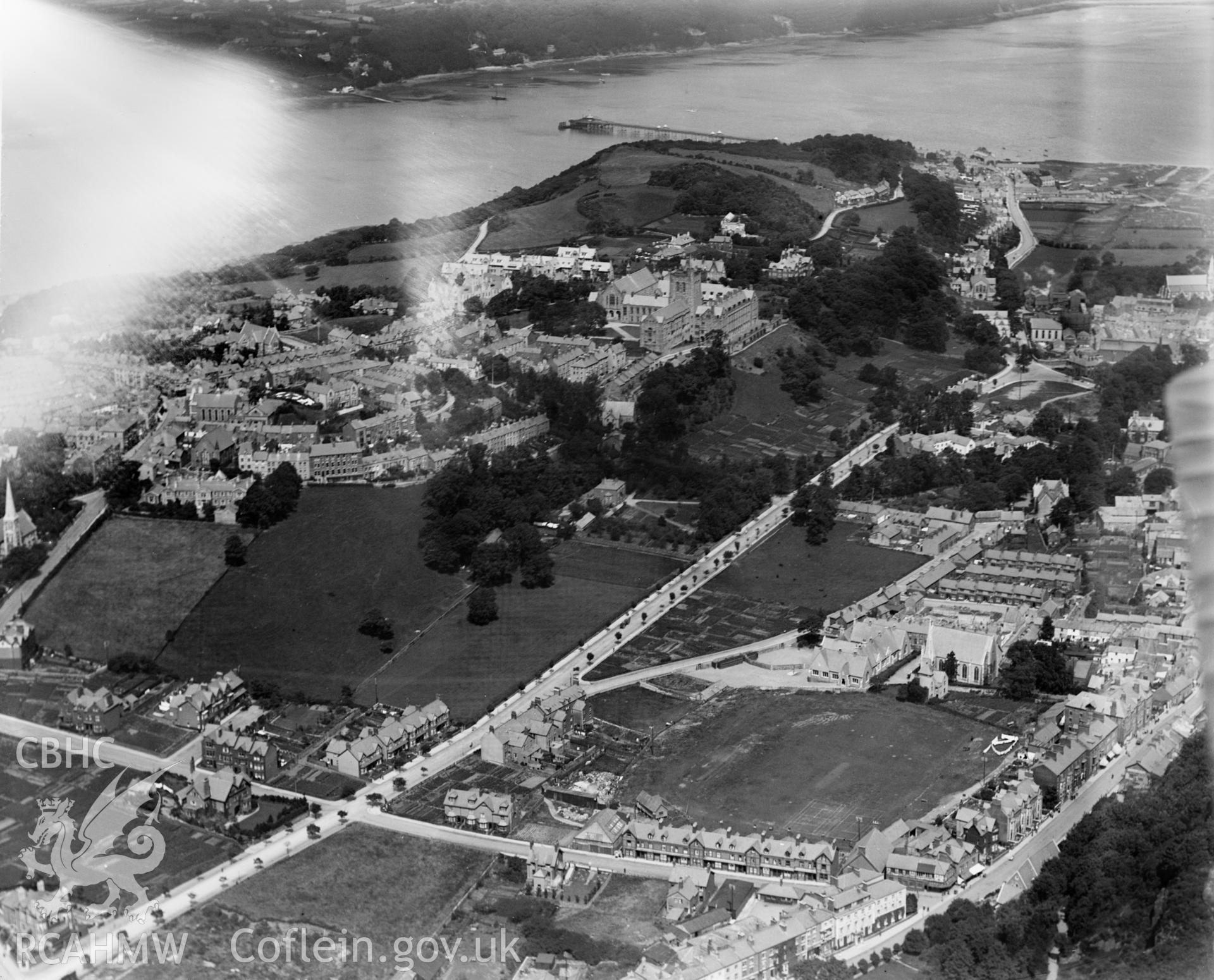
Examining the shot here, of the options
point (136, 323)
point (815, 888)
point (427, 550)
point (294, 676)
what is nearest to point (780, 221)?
point (136, 323)

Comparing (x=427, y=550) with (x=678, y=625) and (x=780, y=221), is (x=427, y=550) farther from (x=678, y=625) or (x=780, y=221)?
(x=780, y=221)

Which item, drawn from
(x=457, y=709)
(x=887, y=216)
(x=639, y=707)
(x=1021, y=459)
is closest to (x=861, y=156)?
(x=887, y=216)

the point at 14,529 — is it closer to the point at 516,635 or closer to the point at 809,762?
the point at 516,635

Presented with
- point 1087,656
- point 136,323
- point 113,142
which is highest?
point 113,142

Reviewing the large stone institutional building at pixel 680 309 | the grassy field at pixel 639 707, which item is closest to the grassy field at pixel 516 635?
the grassy field at pixel 639 707

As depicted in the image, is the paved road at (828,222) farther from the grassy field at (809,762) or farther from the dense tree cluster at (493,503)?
the grassy field at (809,762)
